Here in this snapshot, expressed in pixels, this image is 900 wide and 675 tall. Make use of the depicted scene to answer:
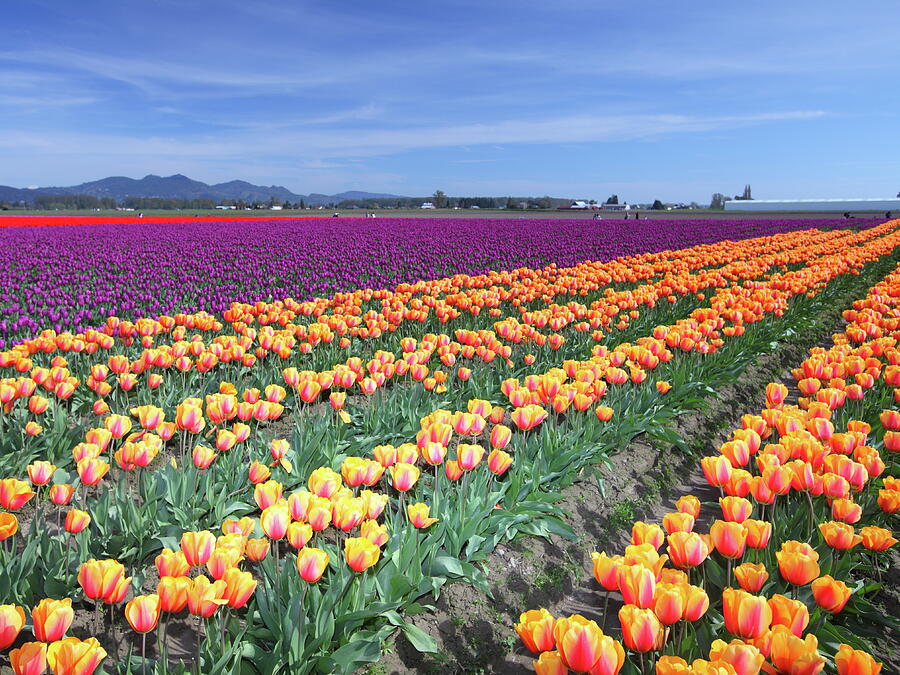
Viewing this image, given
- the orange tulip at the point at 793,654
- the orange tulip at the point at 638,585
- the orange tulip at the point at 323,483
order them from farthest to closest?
the orange tulip at the point at 323,483
the orange tulip at the point at 638,585
the orange tulip at the point at 793,654

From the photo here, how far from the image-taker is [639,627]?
1930 mm

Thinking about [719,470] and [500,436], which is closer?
[719,470]

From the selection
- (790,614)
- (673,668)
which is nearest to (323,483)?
(673,668)

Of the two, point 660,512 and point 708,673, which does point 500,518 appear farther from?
point 708,673

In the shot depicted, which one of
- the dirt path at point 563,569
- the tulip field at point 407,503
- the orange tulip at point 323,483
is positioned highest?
the orange tulip at point 323,483

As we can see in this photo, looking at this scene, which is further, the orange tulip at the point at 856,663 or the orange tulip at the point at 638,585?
the orange tulip at the point at 638,585

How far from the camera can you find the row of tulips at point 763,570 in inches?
71.4

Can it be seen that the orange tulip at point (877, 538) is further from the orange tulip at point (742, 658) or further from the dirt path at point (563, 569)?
the orange tulip at point (742, 658)

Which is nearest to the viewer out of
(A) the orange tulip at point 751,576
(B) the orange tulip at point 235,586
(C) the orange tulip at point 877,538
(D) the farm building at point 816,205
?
(B) the orange tulip at point 235,586

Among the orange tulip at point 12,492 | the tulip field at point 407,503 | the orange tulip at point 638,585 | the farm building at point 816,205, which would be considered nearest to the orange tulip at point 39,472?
the tulip field at point 407,503

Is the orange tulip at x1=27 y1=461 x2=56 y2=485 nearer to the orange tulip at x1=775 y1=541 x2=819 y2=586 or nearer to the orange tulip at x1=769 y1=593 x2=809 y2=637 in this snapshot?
the orange tulip at x1=769 y1=593 x2=809 y2=637

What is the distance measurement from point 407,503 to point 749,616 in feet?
8.64

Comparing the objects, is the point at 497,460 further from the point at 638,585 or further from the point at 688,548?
the point at 638,585

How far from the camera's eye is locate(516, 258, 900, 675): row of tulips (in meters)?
1.81
